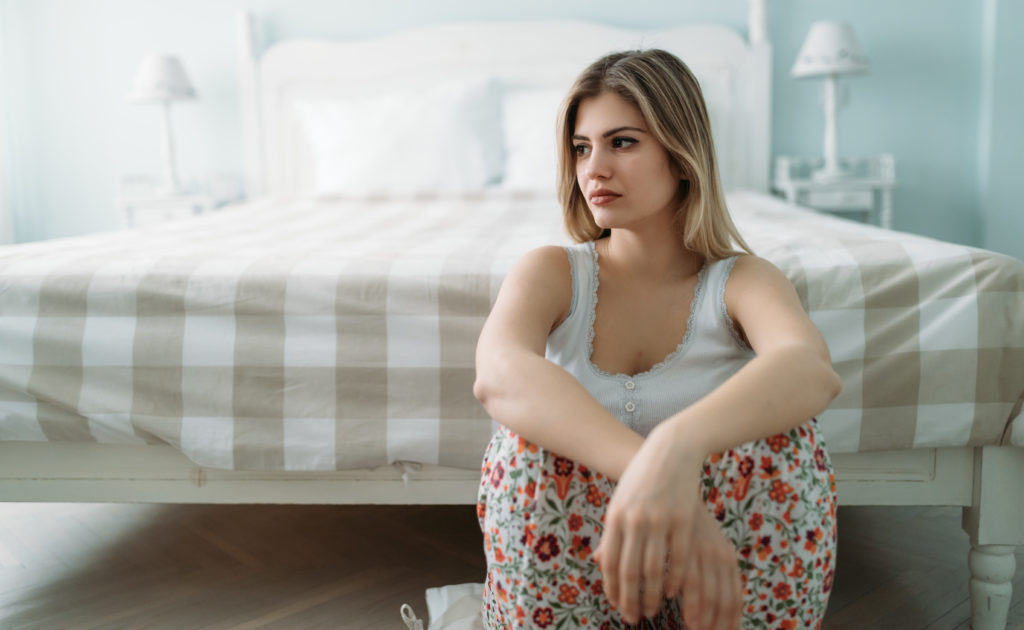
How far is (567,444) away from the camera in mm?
884

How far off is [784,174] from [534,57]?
1.11 metres

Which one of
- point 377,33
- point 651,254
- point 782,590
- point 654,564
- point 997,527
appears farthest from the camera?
point 377,33

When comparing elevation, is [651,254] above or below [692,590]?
above

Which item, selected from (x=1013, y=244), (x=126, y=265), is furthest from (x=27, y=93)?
(x=1013, y=244)

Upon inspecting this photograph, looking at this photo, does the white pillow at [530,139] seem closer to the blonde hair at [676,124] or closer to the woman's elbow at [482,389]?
the blonde hair at [676,124]

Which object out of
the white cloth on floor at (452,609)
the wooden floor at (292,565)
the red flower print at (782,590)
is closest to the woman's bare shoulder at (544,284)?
the red flower print at (782,590)

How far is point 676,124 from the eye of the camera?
1062mm

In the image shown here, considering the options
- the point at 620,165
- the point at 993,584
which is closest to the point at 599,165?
the point at 620,165

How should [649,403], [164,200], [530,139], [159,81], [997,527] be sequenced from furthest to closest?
[164,200], [159,81], [530,139], [997,527], [649,403]

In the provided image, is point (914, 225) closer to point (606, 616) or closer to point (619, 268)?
point (619, 268)

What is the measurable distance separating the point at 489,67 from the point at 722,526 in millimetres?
2860

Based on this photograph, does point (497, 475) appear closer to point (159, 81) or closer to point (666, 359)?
point (666, 359)

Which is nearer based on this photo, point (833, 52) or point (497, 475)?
point (497, 475)

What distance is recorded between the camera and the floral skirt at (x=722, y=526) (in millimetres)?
900
